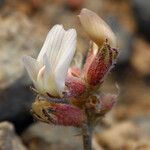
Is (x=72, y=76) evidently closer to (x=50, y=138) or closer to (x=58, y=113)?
(x=58, y=113)

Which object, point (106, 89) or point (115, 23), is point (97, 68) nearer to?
point (106, 89)

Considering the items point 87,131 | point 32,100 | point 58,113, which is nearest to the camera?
point 58,113

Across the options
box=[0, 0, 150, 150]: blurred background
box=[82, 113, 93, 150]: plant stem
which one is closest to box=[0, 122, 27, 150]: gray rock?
box=[0, 0, 150, 150]: blurred background

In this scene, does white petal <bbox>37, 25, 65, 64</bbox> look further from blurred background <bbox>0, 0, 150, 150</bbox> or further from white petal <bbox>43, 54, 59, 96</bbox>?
blurred background <bbox>0, 0, 150, 150</bbox>

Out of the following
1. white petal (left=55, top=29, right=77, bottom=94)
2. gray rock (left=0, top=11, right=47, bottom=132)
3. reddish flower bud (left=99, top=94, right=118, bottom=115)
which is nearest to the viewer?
white petal (left=55, top=29, right=77, bottom=94)

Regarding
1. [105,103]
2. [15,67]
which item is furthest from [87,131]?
[15,67]

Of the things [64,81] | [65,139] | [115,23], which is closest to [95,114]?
[64,81]

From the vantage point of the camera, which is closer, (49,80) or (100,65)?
(49,80)
